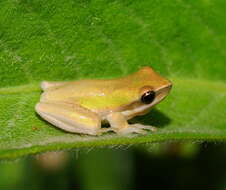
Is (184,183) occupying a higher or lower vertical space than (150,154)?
lower

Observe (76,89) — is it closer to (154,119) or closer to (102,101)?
(102,101)

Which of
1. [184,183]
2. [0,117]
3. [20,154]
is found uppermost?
[184,183]

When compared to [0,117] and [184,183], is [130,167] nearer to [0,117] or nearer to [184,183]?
[184,183]

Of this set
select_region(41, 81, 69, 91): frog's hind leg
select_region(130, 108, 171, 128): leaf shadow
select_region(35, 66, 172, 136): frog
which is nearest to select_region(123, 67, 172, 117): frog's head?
select_region(35, 66, 172, 136): frog

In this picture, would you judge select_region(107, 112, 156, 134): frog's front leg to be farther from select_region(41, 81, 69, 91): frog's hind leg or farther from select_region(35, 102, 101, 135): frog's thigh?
select_region(41, 81, 69, 91): frog's hind leg

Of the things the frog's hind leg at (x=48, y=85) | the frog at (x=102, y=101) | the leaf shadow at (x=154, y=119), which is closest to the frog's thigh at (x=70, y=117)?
the frog at (x=102, y=101)

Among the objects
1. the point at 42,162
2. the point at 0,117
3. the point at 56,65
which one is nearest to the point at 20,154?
the point at 0,117

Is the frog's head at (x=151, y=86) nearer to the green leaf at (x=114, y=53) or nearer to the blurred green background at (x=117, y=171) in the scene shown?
the green leaf at (x=114, y=53)
